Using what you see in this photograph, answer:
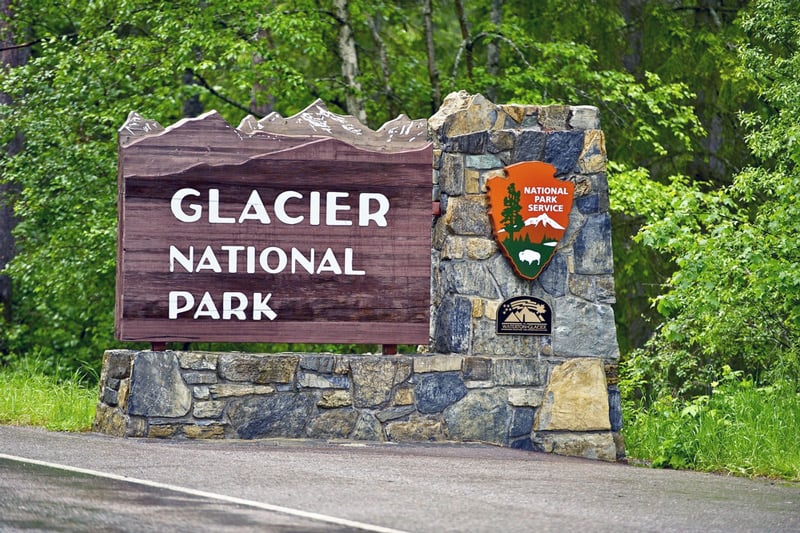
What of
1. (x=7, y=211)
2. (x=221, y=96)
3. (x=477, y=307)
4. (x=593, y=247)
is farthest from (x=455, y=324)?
(x=7, y=211)

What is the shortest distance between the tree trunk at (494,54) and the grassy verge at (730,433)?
9.28 metres

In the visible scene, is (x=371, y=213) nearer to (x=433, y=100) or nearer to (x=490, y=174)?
(x=490, y=174)

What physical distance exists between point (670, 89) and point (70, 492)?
44.4 feet

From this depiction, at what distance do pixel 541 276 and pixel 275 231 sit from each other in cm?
233

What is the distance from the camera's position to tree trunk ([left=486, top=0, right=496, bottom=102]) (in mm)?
20281

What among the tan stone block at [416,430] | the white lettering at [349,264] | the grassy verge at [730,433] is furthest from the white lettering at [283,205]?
the grassy verge at [730,433]

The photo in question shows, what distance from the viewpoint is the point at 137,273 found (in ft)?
33.7

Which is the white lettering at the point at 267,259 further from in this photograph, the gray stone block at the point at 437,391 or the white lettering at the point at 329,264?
the gray stone block at the point at 437,391

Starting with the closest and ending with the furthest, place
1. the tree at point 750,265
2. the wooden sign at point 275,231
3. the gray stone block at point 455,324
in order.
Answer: the wooden sign at point 275,231
the gray stone block at point 455,324
the tree at point 750,265

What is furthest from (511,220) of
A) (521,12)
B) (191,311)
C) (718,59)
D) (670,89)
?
(521,12)

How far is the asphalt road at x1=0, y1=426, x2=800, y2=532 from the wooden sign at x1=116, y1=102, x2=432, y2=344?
1074 mm

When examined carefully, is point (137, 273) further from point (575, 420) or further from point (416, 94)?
point (416, 94)

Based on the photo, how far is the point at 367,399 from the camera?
34.1ft

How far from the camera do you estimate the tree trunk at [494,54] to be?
2028cm
